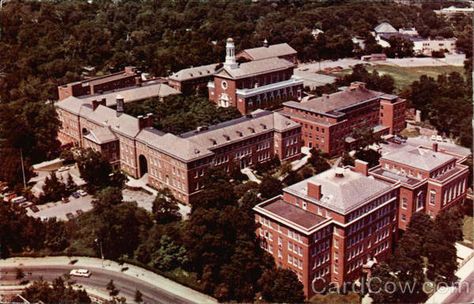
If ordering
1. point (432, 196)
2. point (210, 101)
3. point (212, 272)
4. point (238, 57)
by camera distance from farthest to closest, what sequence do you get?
point (238, 57) → point (210, 101) → point (432, 196) → point (212, 272)

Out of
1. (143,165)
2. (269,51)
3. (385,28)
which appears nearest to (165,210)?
(143,165)

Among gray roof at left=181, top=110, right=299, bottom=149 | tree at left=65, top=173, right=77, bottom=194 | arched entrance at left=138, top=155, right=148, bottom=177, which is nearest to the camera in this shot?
gray roof at left=181, top=110, right=299, bottom=149

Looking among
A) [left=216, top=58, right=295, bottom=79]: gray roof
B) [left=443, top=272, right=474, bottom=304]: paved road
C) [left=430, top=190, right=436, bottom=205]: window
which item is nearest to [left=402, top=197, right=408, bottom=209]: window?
[left=430, top=190, right=436, bottom=205]: window

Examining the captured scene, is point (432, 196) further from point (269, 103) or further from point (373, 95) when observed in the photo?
point (269, 103)

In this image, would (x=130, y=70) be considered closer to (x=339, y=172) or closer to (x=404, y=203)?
(x=339, y=172)

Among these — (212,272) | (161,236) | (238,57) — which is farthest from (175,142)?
(238,57)

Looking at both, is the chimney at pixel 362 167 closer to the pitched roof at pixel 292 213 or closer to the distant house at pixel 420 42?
the pitched roof at pixel 292 213

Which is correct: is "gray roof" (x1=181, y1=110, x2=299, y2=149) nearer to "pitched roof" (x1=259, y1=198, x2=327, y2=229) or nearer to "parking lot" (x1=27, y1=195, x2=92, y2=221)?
"parking lot" (x1=27, y1=195, x2=92, y2=221)

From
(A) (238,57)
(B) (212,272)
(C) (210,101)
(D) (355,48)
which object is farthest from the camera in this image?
(D) (355,48)
